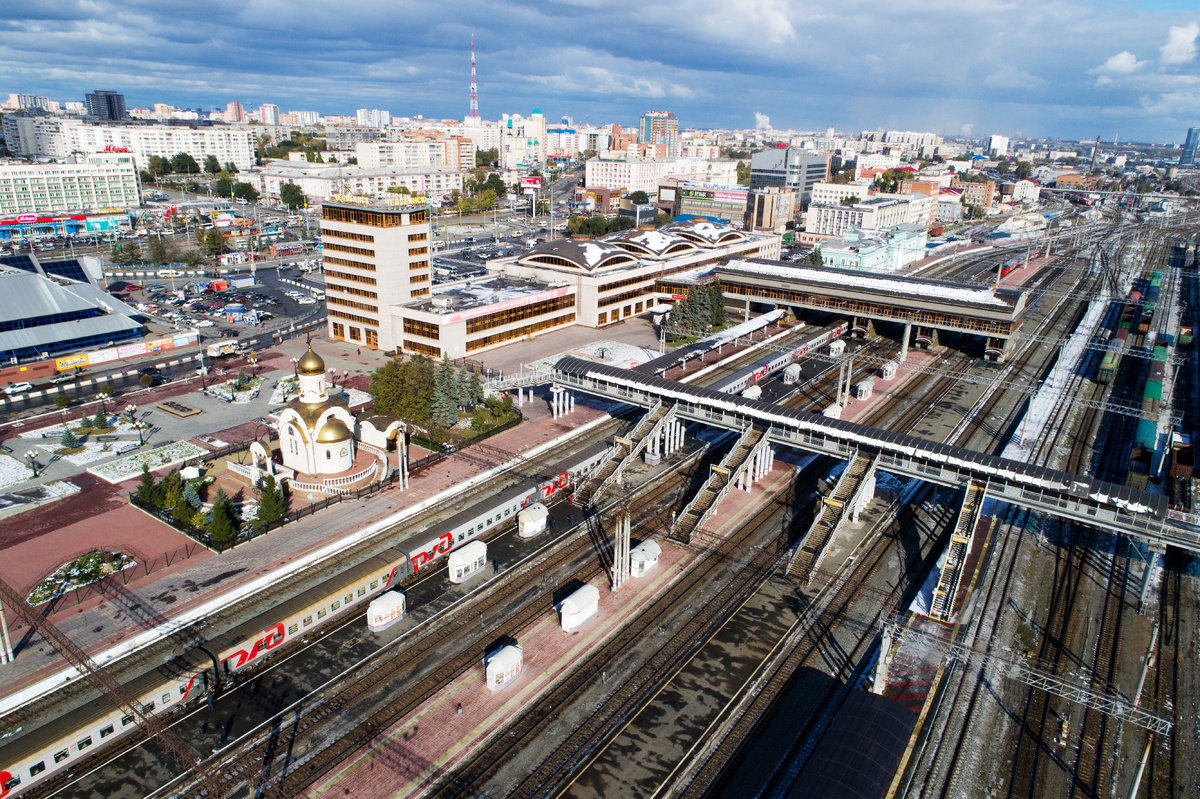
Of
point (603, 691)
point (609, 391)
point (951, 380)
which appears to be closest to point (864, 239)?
point (951, 380)

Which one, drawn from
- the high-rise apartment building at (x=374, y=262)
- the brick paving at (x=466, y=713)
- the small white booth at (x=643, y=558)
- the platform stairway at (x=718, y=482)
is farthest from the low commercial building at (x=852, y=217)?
the brick paving at (x=466, y=713)

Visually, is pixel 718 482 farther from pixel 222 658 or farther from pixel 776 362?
pixel 776 362

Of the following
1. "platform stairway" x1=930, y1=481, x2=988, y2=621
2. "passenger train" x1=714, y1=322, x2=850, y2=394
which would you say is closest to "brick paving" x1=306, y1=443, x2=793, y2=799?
"platform stairway" x1=930, y1=481, x2=988, y2=621

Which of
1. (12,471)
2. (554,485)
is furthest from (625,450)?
(12,471)

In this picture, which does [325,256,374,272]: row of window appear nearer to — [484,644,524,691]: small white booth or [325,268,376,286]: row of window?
[325,268,376,286]: row of window

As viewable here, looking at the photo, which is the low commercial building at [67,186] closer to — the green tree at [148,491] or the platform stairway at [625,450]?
the green tree at [148,491]
